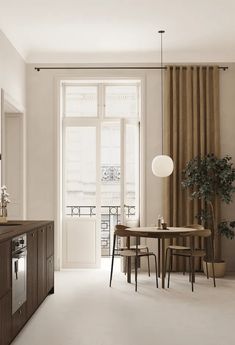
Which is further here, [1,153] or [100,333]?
[1,153]

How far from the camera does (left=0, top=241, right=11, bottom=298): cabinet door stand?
3459mm

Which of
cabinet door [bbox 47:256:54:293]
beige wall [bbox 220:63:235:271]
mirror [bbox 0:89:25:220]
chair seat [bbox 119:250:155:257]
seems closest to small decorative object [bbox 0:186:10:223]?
cabinet door [bbox 47:256:54:293]

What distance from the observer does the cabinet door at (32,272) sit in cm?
443

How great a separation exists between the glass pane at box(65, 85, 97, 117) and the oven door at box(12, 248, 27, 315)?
4.00 m

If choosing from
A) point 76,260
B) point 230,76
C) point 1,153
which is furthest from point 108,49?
point 76,260

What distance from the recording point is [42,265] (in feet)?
16.8

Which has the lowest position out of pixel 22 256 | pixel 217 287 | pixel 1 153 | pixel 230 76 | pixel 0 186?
pixel 217 287

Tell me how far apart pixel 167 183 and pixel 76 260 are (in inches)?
77.9

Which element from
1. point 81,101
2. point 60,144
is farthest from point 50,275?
point 81,101

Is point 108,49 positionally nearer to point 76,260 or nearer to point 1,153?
point 1,153

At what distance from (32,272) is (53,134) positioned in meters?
3.43

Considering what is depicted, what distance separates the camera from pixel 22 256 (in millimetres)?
4141

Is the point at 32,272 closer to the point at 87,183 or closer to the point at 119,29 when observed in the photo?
the point at 87,183

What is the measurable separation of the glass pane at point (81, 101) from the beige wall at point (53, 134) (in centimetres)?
32
